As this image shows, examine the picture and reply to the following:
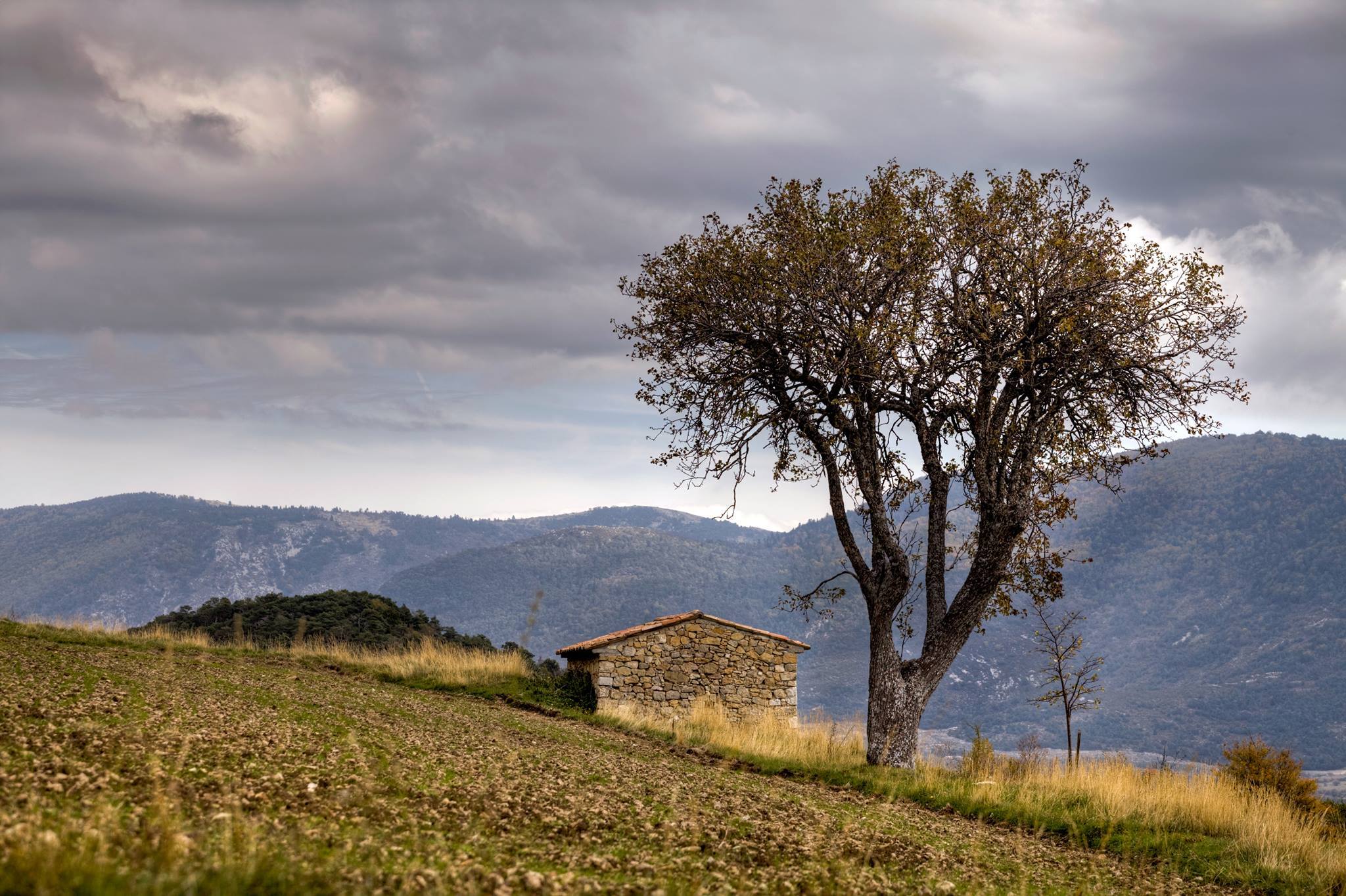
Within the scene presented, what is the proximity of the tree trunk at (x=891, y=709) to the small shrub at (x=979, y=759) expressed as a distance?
3.71ft

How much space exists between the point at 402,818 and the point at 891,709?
1464 centimetres

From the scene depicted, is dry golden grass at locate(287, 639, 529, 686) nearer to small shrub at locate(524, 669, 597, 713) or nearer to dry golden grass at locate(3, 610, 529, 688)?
dry golden grass at locate(3, 610, 529, 688)

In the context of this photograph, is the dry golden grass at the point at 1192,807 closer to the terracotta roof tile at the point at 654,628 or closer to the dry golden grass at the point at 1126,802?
the dry golden grass at the point at 1126,802

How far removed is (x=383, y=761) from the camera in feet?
36.7

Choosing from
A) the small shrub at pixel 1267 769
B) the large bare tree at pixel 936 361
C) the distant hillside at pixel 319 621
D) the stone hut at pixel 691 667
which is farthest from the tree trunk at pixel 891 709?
the distant hillside at pixel 319 621

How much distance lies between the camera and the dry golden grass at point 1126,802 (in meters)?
12.8

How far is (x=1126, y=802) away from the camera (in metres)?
15.9

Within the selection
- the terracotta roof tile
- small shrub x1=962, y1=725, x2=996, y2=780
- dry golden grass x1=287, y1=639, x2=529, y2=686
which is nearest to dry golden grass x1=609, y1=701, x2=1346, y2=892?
small shrub x1=962, y1=725, x2=996, y2=780

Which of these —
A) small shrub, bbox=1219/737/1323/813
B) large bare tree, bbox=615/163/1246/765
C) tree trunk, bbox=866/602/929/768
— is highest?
large bare tree, bbox=615/163/1246/765

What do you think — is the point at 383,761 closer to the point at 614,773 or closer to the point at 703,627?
the point at 614,773

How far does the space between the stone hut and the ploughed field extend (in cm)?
1390

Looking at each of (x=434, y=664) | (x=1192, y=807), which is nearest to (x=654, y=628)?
(x=434, y=664)

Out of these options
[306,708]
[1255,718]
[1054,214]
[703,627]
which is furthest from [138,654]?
[1255,718]

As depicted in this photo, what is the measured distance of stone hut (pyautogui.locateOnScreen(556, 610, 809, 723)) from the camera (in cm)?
3158
